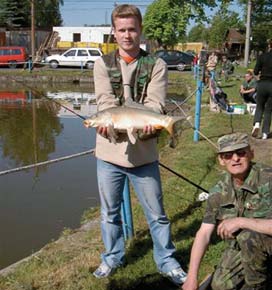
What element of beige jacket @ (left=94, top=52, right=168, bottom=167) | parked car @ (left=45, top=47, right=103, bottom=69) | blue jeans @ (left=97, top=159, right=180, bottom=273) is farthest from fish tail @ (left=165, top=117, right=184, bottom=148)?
parked car @ (left=45, top=47, right=103, bottom=69)

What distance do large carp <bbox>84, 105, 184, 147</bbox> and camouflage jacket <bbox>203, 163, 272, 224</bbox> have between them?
538 mm

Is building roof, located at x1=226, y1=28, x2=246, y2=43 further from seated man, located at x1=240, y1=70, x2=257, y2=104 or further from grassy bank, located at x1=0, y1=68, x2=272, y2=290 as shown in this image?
grassy bank, located at x1=0, y1=68, x2=272, y2=290

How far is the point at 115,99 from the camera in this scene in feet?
12.1

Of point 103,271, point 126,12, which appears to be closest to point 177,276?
point 103,271

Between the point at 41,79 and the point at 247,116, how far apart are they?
19092 millimetres

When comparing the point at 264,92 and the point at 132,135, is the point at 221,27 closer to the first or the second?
the point at 264,92

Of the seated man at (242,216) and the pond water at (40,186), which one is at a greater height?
→ the seated man at (242,216)

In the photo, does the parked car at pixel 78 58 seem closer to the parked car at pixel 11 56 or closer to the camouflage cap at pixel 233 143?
the parked car at pixel 11 56

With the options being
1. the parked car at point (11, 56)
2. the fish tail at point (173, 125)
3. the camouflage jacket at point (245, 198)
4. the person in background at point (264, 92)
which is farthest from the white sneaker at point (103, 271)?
the parked car at point (11, 56)

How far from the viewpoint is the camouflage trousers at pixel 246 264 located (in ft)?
10.8

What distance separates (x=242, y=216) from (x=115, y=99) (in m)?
1.26

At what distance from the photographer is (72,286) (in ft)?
13.0

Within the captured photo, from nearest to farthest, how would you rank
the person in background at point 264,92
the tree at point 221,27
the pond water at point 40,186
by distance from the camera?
the pond water at point 40,186 → the person in background at point 264,92 → the tree at point 221,27

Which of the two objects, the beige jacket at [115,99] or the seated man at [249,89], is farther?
the seated man at [249,89]
